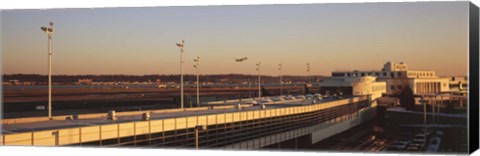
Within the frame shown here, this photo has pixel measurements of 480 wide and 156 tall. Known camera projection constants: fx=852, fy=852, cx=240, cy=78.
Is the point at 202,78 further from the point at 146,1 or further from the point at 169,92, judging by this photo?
the point at 146,1

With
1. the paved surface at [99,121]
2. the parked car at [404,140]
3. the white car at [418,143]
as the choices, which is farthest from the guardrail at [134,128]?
the white car at [418,143]

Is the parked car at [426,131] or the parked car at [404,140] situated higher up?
the parked car at [426,131]

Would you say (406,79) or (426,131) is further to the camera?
(406,79)

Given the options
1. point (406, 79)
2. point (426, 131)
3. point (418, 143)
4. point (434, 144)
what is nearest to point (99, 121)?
point (406, 79)

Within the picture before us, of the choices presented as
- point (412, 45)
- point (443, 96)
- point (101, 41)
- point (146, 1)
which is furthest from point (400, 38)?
point (101, 41)

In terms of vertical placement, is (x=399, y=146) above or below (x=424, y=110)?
below

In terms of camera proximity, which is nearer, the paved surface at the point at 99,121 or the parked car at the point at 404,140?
→ the parked car at the point at 404,140

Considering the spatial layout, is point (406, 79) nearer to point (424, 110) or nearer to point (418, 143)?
point (424, 110)

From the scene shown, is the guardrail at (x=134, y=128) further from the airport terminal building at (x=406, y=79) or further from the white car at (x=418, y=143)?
the white car at (x=418, y=143)

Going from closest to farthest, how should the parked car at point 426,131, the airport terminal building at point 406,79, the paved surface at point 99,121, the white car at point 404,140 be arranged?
the parked car at point 426,131 → the white car at point 404,140 → the airport terminal building at point 406,79 → the paved surface at point 99,121
